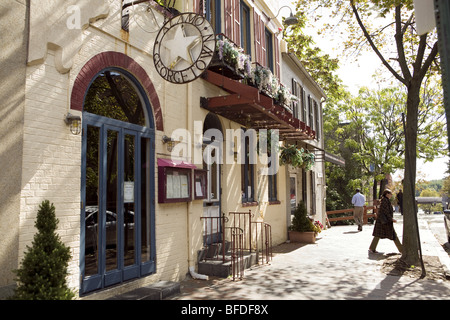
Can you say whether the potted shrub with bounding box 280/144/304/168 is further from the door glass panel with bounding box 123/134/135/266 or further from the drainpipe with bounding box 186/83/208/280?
the door glass panel with bounding box 123/134/135/266

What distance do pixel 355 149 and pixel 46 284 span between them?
2694cm

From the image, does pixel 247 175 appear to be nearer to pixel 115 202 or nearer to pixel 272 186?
pixel 272 186

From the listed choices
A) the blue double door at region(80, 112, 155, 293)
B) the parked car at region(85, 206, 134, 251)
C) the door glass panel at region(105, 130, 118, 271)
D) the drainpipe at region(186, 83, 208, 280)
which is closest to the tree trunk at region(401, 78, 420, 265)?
the drainpipe at region(186, 83, 208, 280)

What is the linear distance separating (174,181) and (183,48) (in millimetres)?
2310

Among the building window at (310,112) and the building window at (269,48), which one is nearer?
the building window at (269,48)

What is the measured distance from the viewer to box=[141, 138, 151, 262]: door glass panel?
6113mm

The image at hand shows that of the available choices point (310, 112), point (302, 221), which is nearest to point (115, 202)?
point (302, 221)

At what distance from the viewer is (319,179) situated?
60.0 feet

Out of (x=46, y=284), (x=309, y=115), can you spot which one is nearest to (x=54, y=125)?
(x=46, y=284)

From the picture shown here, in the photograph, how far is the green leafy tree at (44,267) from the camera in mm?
3455

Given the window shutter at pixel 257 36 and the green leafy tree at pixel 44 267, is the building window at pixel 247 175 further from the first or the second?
the green leafy tree at pixel 44 267

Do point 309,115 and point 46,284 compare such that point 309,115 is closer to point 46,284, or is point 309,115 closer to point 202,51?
point 202,51

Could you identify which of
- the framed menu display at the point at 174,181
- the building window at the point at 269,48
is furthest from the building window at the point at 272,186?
the framed menu display at the point at 174,181

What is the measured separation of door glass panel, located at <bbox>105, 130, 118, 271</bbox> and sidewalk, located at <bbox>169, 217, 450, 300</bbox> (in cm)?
112
